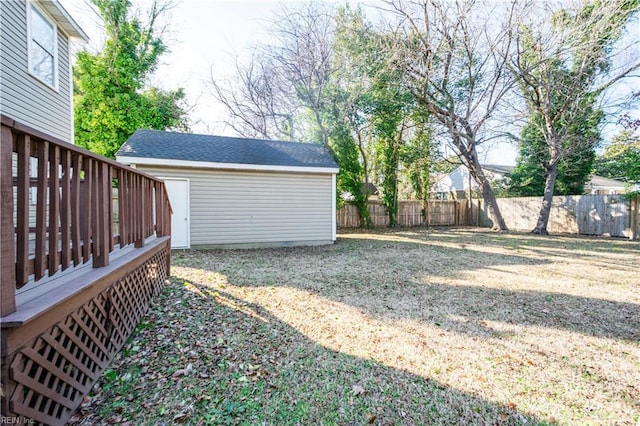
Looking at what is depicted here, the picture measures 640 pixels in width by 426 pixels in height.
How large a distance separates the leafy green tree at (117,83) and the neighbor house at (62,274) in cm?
1199

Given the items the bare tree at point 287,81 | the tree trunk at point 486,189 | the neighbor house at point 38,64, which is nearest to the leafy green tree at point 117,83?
the bare tree at point 287,81

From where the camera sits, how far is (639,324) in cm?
346

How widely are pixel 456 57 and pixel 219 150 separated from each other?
32.2ft

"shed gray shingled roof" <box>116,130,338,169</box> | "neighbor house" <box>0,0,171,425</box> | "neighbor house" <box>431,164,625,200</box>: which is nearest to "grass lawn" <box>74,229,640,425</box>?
"neighbor house" <box>0,0,171,425</box>

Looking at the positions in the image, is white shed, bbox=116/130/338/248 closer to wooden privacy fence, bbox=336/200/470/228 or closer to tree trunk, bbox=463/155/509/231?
wooden privacy fence, bbox=336/200/470/228

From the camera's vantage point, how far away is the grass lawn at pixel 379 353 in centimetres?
206

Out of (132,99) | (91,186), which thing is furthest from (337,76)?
(91,186)

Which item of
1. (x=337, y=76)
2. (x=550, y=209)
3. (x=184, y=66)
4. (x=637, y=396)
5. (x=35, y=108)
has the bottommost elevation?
(x=637, y=396)

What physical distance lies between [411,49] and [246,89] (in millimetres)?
9984

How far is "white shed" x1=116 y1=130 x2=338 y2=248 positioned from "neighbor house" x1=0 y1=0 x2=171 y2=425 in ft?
14.6

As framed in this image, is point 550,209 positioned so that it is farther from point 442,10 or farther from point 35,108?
point 35,108

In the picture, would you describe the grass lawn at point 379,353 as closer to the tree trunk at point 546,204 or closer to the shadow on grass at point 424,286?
the shadow on grass at point 424,286

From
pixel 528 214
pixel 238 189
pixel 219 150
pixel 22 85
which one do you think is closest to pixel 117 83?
pixel 219 150

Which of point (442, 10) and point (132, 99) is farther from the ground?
point (442, 10)
